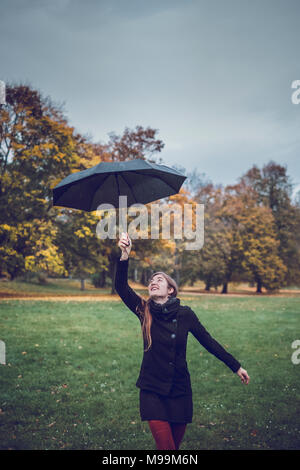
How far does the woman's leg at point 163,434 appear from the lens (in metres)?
2.79

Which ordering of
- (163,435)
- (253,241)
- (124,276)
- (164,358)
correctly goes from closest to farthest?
1. (163,435)
2. (164,358)
3. (124,276)
4. (253,241)

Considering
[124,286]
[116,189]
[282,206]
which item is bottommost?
[124,286]

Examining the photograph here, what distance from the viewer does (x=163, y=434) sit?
9.16ft

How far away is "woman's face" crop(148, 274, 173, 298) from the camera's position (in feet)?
10.4

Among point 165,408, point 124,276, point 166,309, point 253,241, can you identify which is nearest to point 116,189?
point 124,276

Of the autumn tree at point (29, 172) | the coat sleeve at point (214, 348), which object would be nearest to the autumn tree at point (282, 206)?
the autumn tree at point (29, 172)

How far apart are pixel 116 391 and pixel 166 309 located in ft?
13.7

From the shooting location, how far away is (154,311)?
3.13m

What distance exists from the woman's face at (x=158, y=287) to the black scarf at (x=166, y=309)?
93 mm

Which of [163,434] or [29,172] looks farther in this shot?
[29,172]

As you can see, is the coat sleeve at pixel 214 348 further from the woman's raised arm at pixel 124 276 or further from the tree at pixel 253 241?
the tree at pixel 253 241

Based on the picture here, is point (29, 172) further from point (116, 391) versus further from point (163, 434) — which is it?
point (163, 434)

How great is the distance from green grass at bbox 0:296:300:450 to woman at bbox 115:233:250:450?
2.06m
